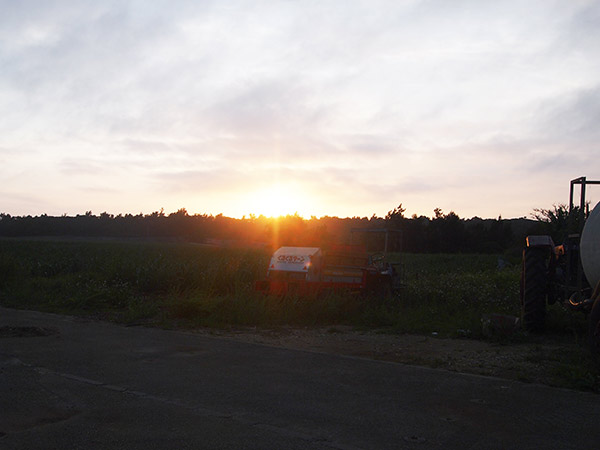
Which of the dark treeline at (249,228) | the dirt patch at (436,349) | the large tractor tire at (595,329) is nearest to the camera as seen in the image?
the large tractor tire at (595,329)

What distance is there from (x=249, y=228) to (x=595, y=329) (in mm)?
50426

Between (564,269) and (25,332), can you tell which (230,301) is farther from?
(564,269)

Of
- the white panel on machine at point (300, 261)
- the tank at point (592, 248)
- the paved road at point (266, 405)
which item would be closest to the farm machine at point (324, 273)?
the white panel on machine at point (300, 261)

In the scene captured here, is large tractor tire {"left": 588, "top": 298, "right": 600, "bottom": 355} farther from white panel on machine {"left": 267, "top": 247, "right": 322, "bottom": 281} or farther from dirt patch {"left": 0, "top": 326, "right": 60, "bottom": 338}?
dirt patch {"left": 0, "top": 326, "right": 60, "bottom": 338}

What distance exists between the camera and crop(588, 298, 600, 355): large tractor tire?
7441mm

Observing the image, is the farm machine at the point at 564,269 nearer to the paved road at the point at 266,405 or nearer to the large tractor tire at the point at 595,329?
the large tractor tire at the point at 595,329

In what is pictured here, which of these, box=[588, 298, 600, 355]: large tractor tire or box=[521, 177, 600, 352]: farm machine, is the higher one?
box=[521, 177, 600, 352]: farm machine

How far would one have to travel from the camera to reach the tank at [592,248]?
837cm

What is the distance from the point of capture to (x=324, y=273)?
618 inches

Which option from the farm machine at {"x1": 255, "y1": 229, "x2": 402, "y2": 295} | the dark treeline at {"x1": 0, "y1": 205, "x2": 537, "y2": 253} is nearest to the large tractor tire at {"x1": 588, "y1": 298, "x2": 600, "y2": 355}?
the farm machine at {"x1": 255, "y1": 229, "x2": 402, "y2": 295}

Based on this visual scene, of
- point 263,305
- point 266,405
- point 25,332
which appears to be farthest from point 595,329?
point 25,332

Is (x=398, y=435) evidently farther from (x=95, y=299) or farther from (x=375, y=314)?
(x=95, y=299)

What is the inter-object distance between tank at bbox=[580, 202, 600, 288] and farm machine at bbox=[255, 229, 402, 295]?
690 centimetres

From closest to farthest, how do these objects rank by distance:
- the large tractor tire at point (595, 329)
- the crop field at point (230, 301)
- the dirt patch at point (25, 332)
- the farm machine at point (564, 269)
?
the large tractor tire at point (595, 329), the farm machine at point (564, 269), the dirt patch at point (25, 332), the crop field at point (230, 301)
